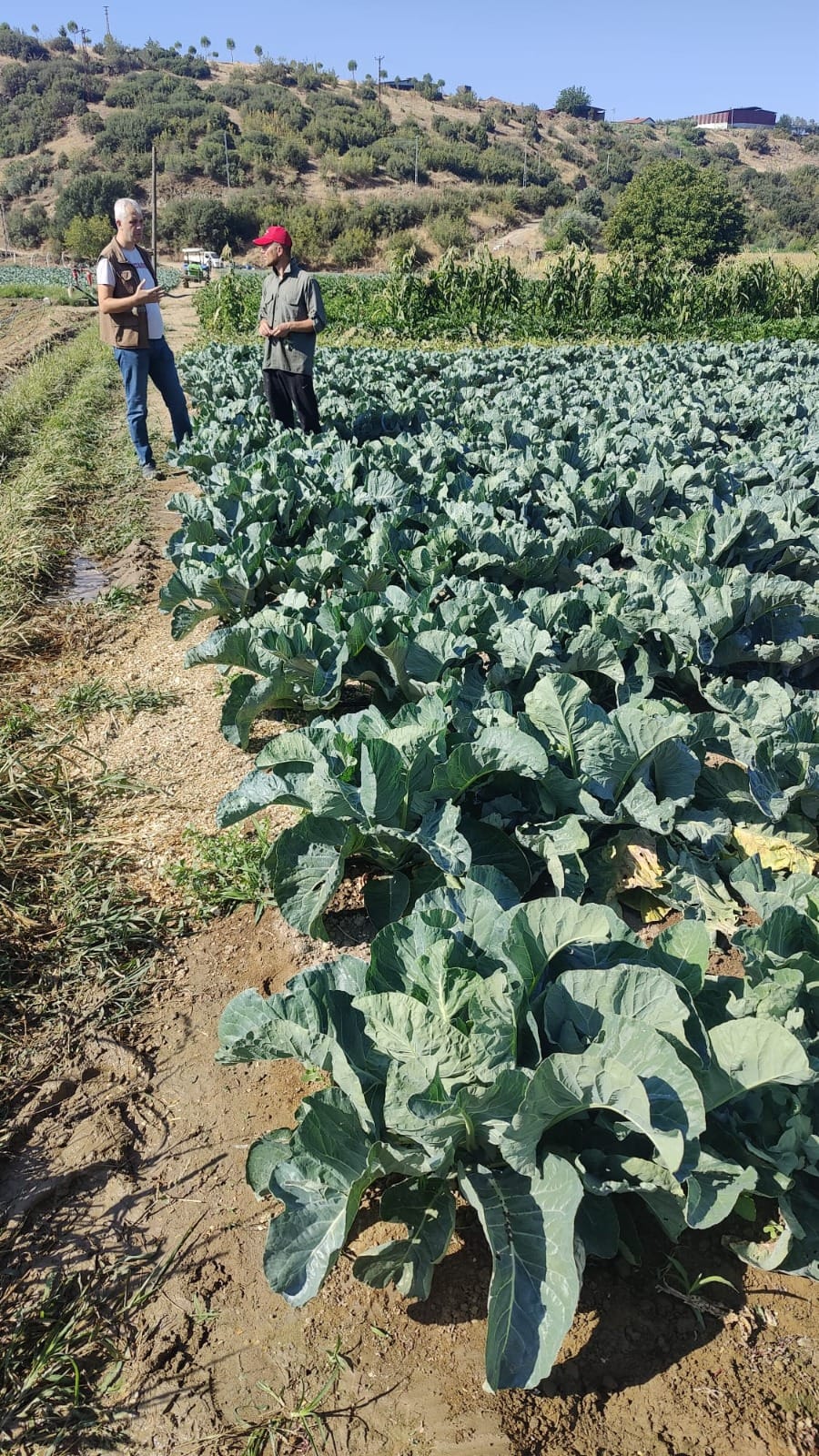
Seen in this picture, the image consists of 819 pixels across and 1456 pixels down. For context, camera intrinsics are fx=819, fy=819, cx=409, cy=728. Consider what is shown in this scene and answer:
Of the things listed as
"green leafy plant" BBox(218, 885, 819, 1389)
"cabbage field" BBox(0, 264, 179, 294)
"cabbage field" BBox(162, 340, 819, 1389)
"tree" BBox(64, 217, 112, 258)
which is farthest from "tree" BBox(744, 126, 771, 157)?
"green leafy plant" BBox(218, 885, 819, 1389)

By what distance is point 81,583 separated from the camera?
5387 millimetres

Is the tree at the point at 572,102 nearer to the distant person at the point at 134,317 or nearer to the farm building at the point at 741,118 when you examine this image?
the farm building at the point at 741,118

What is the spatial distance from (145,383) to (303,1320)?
703 centimetres

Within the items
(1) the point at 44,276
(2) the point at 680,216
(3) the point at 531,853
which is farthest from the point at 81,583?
(2) the point at 680,216

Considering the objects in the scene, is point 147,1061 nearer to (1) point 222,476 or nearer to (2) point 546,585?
(2) point 546,585

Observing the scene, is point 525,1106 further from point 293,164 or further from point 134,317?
point 293,164

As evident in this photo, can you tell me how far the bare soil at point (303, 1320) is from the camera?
141cm

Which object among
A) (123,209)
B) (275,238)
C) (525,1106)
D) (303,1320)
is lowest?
(303,1320)

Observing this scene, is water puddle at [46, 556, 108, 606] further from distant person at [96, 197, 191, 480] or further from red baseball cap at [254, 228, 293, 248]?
red baseball cap at [254, 228, 293, 248]

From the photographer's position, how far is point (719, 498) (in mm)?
5211

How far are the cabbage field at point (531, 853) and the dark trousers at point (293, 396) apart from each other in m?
1.63

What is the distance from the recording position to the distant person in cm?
625

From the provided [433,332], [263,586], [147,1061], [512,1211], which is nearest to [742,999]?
→ [512,1211]

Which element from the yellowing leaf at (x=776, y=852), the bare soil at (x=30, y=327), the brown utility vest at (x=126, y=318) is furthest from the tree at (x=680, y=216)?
the yellowing leaf at (x=776, y=852)
